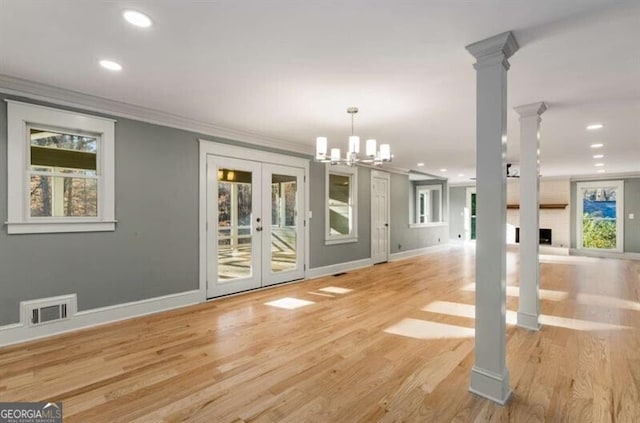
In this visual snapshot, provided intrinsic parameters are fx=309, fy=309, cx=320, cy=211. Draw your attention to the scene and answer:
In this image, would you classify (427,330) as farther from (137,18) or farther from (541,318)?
(137,18)

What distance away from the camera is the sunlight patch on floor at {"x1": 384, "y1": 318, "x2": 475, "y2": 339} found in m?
3.25

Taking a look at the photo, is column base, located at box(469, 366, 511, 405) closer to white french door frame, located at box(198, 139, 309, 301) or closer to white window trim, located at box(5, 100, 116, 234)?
white french door frame, located at box(198, 139, 309, 301)

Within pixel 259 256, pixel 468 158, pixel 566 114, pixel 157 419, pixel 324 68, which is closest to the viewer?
pixel 157 419

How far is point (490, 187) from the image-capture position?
2137 mm

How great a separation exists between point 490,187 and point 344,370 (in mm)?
1815

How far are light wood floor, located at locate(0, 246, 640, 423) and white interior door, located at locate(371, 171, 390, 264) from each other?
320cm

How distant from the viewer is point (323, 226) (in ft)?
20.4

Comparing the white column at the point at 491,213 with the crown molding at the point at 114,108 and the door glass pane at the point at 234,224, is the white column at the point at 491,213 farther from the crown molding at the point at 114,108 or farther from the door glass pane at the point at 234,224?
the door glass pane at the point at 234,224

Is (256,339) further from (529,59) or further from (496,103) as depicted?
(529,59)

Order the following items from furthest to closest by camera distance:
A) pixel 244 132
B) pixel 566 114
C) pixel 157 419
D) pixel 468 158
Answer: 1. pixel 468 158
2. pixel 244 132
3. pixel 566 114
4. pixel 157 419

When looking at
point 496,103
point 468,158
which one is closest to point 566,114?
point 496,103

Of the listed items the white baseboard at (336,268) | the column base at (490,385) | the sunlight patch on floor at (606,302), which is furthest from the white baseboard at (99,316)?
the sunlight patch on floor at (606,302)

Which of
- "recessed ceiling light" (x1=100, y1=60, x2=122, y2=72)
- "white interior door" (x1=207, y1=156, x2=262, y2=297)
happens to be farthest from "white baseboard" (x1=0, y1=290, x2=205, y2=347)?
"recessed ceiling light" (x1=100, y1=60, x2=122, y2=72)

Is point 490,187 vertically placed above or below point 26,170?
below
